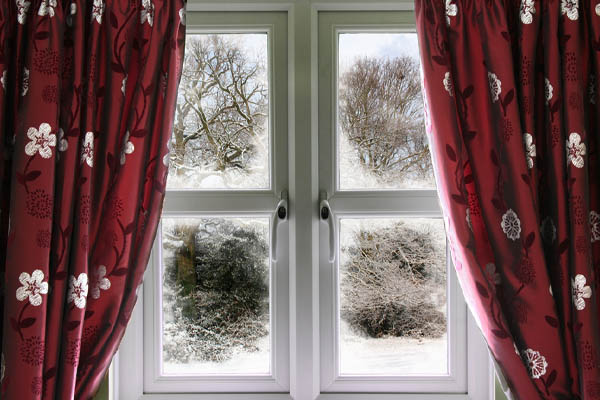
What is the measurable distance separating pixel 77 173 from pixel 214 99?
20.5 inches

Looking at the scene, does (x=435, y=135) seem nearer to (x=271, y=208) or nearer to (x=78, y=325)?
(x=271, y=208)

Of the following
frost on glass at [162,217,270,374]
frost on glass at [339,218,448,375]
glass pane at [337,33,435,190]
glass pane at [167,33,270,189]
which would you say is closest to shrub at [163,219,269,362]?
frost on glass at [162,217,270,374]

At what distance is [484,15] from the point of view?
129 centimetres

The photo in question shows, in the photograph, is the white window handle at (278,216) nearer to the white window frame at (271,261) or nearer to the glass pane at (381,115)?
the white window frame at (271,261)

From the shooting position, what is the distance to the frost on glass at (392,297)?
1575 millimetres

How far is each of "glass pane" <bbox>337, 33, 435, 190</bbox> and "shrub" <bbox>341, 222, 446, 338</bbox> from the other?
18 centimetres

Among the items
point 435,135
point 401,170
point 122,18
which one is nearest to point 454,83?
point 435,135

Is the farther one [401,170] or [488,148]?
[401,170]

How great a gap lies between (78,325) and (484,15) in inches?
53.8

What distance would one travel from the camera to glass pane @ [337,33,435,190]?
1.57 metres

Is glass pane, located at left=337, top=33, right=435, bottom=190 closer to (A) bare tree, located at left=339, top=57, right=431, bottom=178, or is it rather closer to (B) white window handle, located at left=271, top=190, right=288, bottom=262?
(A) bare tree, located at left=339, top=57, right=431, bottom=178

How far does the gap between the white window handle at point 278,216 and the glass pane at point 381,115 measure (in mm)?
212

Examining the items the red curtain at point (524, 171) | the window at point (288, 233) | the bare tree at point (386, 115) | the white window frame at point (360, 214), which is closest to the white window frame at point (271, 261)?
the window at point (288, 233)

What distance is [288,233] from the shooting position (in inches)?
61.3
